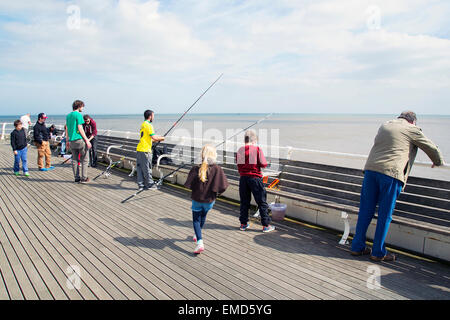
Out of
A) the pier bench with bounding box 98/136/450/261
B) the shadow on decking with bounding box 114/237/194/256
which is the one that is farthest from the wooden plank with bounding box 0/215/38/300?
the pier bench with bounding box 98/136/450/261

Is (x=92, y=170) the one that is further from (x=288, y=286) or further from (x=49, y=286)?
(x=288, y=286)

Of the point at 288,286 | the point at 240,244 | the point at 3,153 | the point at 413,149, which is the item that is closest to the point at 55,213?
the point at 240,244

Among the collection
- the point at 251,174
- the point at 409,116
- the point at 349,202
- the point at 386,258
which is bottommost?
the point at 386,258

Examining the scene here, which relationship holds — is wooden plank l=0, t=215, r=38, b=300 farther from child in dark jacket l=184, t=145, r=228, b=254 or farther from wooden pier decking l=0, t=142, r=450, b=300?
child in dark jacket l=184, t=145, r=228, b=254

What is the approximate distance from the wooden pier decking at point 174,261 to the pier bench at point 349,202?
29cm

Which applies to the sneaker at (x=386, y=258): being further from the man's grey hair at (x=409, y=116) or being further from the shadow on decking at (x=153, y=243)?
the shadow on decking at (x=153, y=243)

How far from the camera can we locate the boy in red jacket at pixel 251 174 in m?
4.79

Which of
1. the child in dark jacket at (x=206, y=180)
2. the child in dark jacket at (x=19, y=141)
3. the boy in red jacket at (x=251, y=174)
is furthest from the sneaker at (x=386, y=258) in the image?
the child in dark jacket at (x=19, y=141)

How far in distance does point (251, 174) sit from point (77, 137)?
5.11 metres

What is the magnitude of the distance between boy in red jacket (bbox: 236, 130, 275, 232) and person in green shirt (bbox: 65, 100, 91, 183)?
15.3ft

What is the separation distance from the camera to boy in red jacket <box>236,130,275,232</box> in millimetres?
4789

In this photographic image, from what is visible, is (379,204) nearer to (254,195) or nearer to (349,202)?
(349,202)

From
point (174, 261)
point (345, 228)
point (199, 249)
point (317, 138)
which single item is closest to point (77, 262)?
point (174, 261)

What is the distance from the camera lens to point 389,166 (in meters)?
3.80
